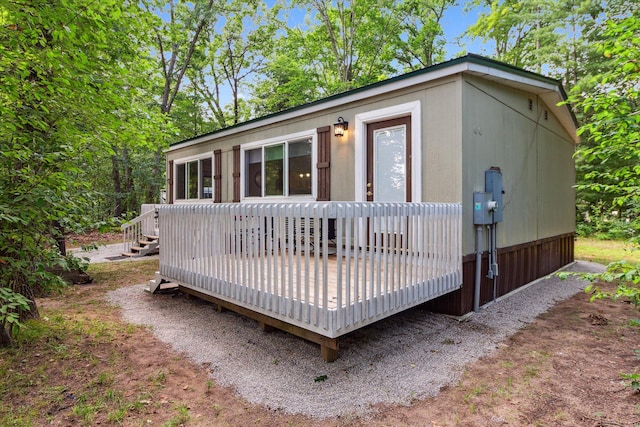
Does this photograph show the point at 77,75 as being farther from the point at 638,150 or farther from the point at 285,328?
the point at 638,150

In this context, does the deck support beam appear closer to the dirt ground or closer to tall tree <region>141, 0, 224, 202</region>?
the dirt ground

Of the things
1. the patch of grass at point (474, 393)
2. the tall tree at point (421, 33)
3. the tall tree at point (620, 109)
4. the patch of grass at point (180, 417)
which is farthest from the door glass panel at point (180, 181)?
the tall tree at point (421, 33)

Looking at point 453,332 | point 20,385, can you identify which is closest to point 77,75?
point 20,385

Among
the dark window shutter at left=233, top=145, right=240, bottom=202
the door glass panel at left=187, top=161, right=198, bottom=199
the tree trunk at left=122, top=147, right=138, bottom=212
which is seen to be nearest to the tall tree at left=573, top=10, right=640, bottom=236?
the dark window shutter at left=233, top=145, right=240, bottom=202

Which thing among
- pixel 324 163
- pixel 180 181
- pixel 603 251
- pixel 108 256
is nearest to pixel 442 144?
pixel 324 163

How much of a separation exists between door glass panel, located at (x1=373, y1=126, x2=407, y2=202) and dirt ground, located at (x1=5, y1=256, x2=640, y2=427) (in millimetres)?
2377

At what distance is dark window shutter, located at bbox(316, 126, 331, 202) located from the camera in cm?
575

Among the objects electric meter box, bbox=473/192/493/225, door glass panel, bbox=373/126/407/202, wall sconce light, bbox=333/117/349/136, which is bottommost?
electric meter box, bbox=473/192/493/225

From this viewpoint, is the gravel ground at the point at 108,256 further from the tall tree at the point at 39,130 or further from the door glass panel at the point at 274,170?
the tall tree at the point at 39,130

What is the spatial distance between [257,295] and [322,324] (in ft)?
2.89

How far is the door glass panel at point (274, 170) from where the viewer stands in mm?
6773

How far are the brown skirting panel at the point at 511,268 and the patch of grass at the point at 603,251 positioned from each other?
1.43m

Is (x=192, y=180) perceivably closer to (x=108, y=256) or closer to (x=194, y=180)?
(x=194, y=180)

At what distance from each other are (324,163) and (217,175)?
3.62 m
